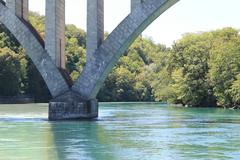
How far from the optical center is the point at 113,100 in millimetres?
118812

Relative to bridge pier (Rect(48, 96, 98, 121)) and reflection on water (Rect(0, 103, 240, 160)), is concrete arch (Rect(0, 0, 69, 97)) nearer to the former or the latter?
bridge pier (Rect(48, 96, 98, 121))

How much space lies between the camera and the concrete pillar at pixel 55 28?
157ft

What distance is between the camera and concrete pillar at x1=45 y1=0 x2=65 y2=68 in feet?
157

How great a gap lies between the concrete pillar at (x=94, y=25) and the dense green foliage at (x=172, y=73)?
90.1 ft

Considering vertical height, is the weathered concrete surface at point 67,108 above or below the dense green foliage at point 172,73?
below

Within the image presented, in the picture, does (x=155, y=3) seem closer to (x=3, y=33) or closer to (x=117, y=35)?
(x=117, y=35)

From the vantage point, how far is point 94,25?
4703cm

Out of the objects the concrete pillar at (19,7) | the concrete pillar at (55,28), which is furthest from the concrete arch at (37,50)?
the concrete pillar at (55,28)

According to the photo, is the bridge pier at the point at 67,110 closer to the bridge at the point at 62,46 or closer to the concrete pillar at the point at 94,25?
the bridge at the point at 62,46

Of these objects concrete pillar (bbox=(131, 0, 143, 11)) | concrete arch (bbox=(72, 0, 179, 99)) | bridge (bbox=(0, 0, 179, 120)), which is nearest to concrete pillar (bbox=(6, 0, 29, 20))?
bridge (bbox=(0, 0, 179, 120))

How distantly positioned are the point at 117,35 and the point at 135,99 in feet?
257

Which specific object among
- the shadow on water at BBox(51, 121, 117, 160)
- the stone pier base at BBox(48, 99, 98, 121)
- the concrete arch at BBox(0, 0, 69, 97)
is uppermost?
the concrete arch at BBox(0, 0, 69, 97)

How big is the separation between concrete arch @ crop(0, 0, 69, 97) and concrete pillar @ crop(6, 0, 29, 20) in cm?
39

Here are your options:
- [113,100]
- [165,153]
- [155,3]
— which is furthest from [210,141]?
[113,100]
